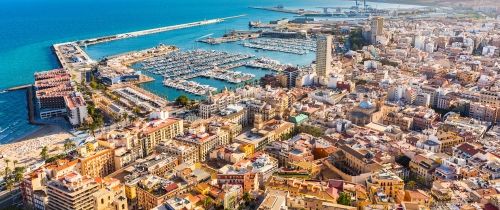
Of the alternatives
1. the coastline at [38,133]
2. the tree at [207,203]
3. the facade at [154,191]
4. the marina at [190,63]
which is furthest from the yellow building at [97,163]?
the marina at [190,63]

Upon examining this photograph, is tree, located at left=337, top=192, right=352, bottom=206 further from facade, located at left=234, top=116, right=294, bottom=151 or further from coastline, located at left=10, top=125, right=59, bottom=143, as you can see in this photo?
coastline, located at left=10, top=125, right=59, bottom=143

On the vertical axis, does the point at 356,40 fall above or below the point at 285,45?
above

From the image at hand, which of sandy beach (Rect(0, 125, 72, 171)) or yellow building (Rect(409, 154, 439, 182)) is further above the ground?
yellow building (Rect(409, 154, 439, 182))

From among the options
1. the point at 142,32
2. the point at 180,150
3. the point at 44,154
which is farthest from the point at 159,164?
the point at 142,32

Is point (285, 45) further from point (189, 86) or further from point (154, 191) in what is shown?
point (154, 191)

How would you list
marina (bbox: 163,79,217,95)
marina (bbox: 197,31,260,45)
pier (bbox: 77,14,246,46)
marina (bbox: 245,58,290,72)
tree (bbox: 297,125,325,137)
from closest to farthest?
tree (bbox: 297,125,325,137), marina (bbox: 163,79,217,95), marina (bbox: 245,58,290,72), marina (bbox: 197,31,260,45), pier (bbox: 77,14,246,46)

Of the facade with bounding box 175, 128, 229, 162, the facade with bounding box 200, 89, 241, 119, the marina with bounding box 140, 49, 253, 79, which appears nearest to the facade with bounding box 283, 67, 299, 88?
the facade with bounding box 200, 89, 241, 119

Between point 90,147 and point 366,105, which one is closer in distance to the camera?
point 90,147
